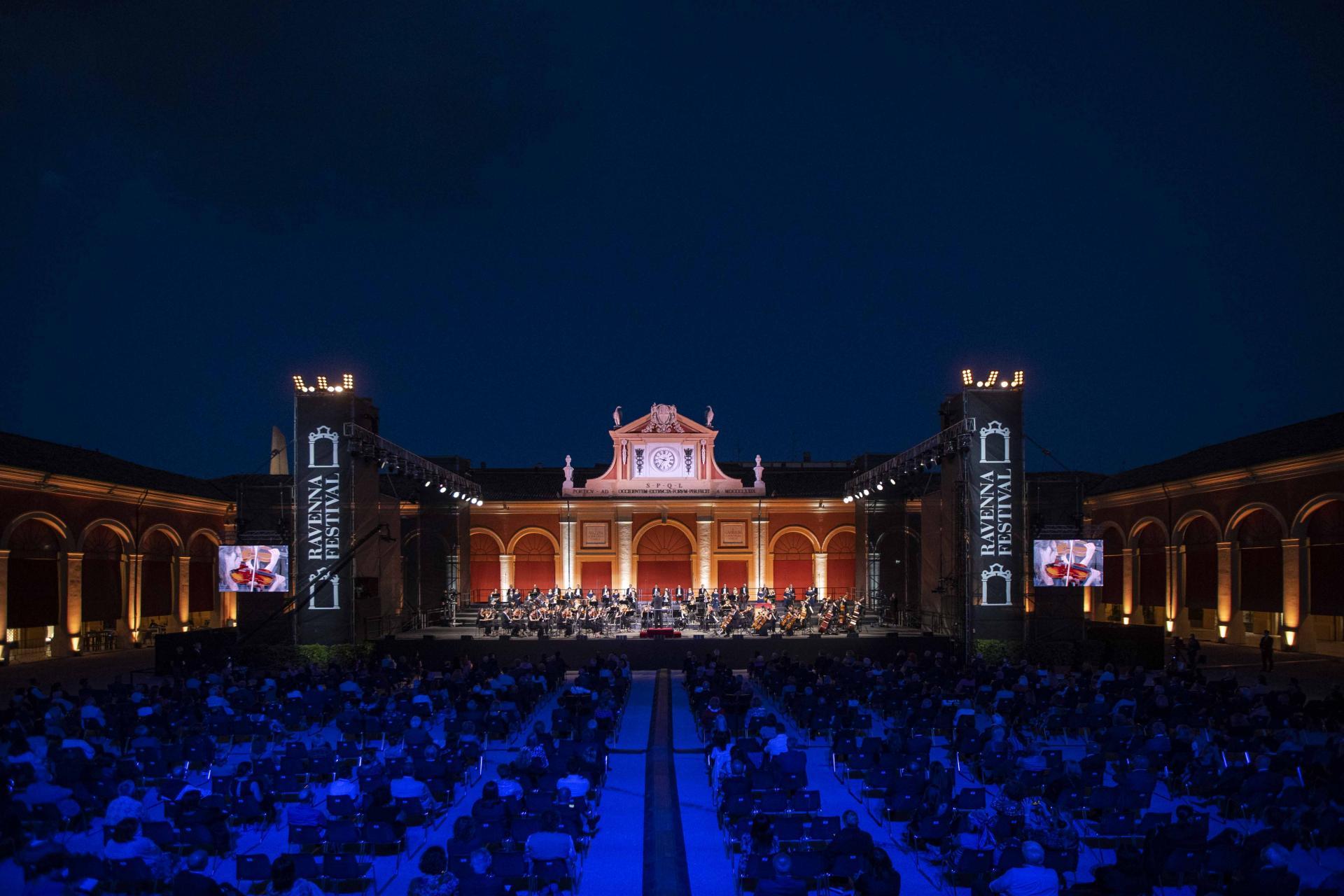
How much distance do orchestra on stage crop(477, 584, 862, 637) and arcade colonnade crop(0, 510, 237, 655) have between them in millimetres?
10450

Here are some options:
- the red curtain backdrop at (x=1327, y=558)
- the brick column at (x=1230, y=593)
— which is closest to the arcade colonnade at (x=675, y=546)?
the brick column at (x=1230, y=593)

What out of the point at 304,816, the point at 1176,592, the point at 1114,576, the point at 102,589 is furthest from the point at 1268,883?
the point at 1114,576

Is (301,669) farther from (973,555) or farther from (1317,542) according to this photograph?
(1317,542)

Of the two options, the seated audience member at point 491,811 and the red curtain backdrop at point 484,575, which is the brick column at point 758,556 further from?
the seated audience member at point 491,811

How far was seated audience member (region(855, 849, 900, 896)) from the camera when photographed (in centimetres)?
722

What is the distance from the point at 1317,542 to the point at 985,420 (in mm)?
9868

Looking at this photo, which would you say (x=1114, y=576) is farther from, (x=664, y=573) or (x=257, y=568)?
(x=257, y=568)

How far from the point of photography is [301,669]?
19.7m

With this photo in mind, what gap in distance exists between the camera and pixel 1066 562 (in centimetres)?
2522

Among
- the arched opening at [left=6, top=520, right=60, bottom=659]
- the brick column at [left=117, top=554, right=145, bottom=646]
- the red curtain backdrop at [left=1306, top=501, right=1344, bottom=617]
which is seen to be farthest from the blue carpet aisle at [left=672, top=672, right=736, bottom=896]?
the brick column at [left=117, top=554, right=145, bottom=646]

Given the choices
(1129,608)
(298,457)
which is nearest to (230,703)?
(298,457)

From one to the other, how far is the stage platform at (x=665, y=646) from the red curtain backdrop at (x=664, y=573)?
13.0 m

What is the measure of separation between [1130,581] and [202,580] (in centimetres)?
3375

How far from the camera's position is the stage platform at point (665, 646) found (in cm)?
2573
